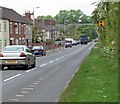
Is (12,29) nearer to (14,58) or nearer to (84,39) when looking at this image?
(14,58)

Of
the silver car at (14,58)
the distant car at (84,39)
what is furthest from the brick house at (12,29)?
the distant car at (84,39)

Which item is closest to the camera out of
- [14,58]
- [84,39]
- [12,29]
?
[14,58]

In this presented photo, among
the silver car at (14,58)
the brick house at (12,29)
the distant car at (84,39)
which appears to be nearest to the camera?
the silver car at (14,58)

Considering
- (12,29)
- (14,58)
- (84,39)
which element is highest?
(12,29)

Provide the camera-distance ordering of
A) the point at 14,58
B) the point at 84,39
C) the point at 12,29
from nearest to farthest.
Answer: the point at 14,58 < the point at 12,29 < the point at 84,39

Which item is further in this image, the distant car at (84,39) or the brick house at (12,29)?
the distant car at (84,39)

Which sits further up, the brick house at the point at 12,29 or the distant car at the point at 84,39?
the brick house at the point at 12,29

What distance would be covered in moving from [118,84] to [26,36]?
68.5m

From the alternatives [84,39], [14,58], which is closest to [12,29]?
[14,58]

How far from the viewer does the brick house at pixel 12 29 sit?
65875 millimetres

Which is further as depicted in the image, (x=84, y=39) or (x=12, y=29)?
(x=84, y=39)

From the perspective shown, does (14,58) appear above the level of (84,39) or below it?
above

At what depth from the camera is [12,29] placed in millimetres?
71062

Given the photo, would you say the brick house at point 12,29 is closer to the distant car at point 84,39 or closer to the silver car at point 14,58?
the silver car at point 14,58
